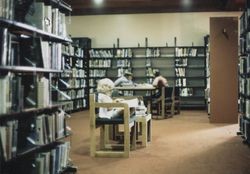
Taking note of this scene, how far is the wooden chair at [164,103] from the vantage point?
10845 mm

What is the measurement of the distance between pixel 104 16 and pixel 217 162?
33.2ft

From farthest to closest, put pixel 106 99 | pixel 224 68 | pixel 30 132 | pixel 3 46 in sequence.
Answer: pixel 224 68 → pixel 106 99 → pixel 30 132 → pixel 3 46

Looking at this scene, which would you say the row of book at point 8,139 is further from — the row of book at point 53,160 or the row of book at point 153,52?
the row of book at point 153,52

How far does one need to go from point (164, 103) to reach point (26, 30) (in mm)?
7634

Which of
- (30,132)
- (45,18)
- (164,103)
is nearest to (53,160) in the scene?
(30,132)

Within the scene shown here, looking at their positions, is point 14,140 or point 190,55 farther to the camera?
point 190,55

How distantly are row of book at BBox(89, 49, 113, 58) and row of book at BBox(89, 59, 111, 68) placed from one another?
0.51 feet

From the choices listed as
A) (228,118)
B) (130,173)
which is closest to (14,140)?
(130,173)

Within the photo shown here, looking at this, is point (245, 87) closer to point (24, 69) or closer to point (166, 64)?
point (24, 69)

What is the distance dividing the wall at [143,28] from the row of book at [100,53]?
0.28 metres

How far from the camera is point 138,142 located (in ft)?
22.2

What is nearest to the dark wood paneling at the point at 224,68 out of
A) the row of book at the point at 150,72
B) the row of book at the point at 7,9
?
the row of book at the point at 150,72

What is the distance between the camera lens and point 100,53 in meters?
14.4

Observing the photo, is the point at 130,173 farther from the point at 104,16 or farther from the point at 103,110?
the point at 104,16
